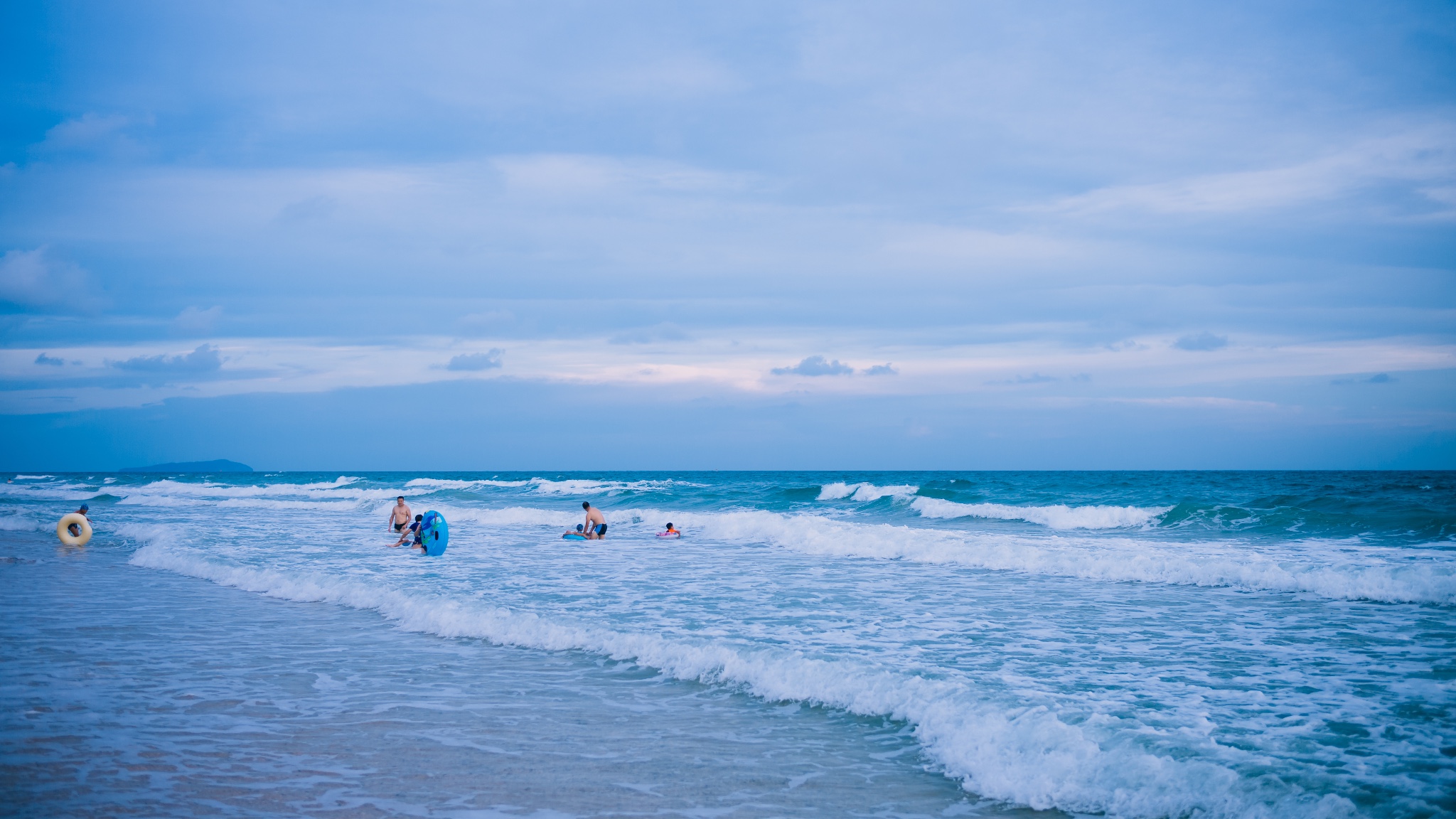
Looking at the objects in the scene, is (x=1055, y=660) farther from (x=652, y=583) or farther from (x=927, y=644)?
(x=652, y=583)

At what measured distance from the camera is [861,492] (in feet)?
143

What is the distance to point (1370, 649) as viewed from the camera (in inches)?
354

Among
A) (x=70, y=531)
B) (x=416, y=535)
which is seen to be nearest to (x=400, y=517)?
(x=416, y=535)

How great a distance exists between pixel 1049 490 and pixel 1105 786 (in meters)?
44.9

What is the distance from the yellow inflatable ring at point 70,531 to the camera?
22.2 metres

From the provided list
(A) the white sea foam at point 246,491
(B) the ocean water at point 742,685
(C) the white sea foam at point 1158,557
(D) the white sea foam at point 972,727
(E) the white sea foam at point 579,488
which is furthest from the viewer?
(A) the white sea foam at point 246,491

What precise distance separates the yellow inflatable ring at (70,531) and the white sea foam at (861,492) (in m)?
30.3

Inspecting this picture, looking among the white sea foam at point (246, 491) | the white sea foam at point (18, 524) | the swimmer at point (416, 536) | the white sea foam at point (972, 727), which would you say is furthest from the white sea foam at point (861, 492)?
the white sea foam at point (972, 727)

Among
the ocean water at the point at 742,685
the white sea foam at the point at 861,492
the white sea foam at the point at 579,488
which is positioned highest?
the ocean water at the point at 742,685

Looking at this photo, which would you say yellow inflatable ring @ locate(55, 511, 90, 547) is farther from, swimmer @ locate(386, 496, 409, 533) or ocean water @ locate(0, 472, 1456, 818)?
swimmer @ locate(386, 496, 409, 533)

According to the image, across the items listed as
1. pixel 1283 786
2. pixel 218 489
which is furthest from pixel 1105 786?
pixel 218 489

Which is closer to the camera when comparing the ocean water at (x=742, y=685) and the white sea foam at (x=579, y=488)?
the ocean water at (x=742, y=685)

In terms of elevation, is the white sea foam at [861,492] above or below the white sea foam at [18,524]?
above

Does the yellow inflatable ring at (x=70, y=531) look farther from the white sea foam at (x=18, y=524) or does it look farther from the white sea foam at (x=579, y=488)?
the white sea foam at (x=579, y=488)
